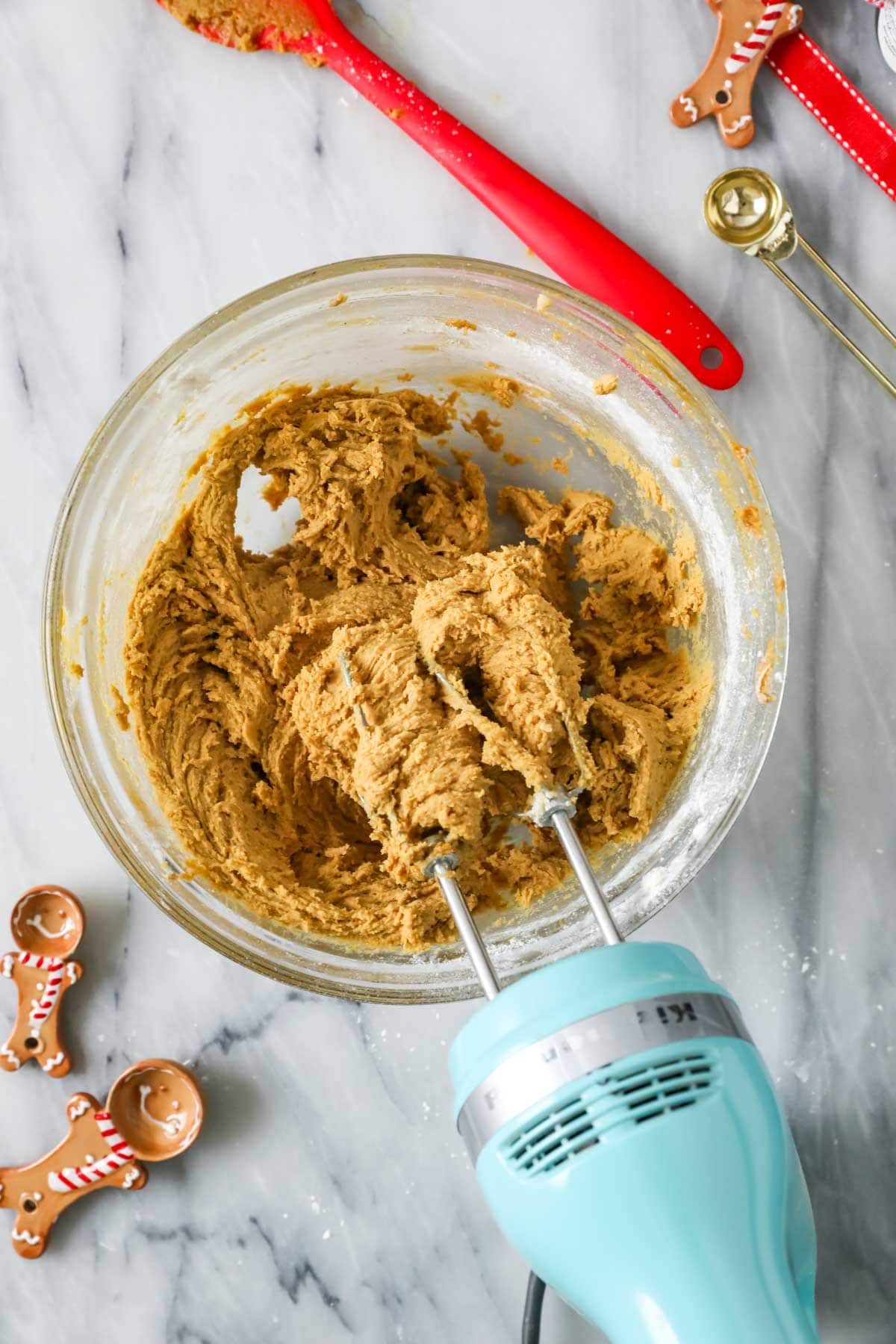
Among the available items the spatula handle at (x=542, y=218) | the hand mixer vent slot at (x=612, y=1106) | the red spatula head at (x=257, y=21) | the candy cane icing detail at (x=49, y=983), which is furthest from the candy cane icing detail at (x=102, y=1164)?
the red spatula head at (x=257, y=21)

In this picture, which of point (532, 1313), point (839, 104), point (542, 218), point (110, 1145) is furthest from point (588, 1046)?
point (839, 104)

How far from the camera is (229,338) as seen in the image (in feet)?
3.88

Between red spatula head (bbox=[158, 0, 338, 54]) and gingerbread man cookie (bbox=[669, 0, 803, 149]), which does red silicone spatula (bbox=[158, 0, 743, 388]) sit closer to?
red spatula head (bbox=[158, 0, 338, 54])

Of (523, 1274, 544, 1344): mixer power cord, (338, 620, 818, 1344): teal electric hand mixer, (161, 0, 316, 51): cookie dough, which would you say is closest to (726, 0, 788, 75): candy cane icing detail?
(161, 0, 316, 51): cookie dough

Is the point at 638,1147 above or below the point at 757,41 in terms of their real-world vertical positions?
below

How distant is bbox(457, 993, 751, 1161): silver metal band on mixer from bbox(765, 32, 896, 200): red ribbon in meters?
0.98

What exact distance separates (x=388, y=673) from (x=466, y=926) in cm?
27

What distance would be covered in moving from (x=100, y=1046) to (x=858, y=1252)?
930mm

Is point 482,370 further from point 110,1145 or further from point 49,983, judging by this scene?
point 110,1145

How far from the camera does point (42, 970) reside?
4.24 ft

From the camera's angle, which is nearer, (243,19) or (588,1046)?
(588,1046)

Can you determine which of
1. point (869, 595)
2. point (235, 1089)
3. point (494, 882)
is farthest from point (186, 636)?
point (869, 595)

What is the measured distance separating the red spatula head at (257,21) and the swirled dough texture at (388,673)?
0.41 m

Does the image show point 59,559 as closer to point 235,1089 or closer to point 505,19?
point 235,1089
